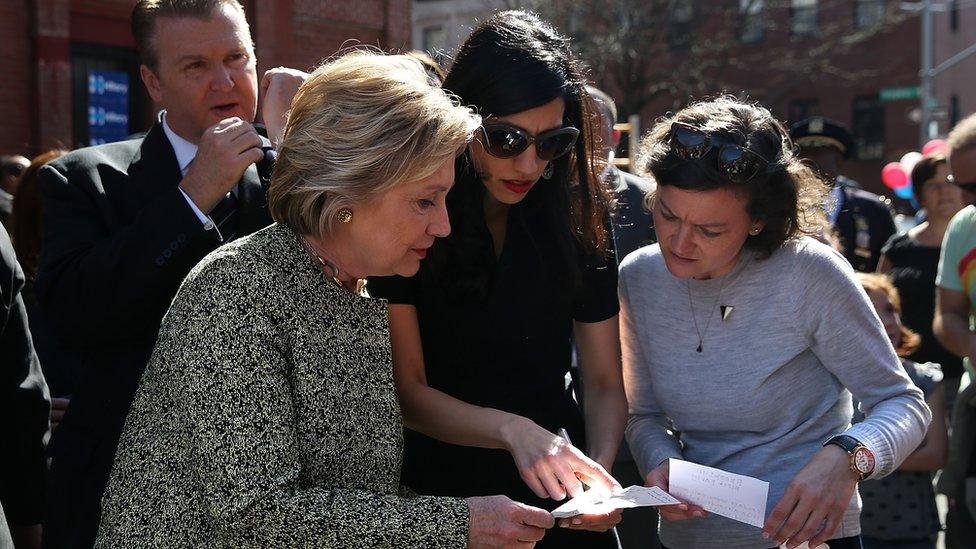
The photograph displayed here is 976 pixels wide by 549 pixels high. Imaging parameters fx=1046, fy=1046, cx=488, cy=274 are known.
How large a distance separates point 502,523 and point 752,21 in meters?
29.3

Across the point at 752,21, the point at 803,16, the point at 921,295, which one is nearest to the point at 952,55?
the point at 803,16

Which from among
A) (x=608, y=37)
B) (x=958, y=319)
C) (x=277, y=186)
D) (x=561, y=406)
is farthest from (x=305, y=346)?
(x=608, y=37)

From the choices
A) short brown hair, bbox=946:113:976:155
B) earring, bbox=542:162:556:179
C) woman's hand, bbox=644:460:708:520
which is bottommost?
woman's hand, bbox=644:460:708:520

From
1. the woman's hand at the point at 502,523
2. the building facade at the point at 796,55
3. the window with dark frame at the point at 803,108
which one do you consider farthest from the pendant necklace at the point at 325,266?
the window with dark frame at the point at 803,108

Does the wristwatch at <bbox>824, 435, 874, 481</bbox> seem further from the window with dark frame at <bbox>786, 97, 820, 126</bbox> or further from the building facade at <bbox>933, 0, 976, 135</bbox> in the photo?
the window with dark frame at <bbox>786, 97, 820, 126</bbox>

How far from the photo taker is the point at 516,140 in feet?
8.31

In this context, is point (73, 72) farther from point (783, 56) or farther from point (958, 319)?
point (783, 56)

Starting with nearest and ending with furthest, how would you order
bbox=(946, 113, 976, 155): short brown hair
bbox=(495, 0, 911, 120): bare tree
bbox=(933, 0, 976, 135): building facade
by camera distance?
bbox=(946, 113, 976, 155): short brown hair
bbox=(495, 0, 911, 120): bare tree
bbox=(933, 0, 976, 135): building facade

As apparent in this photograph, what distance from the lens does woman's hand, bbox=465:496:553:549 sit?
2010mm

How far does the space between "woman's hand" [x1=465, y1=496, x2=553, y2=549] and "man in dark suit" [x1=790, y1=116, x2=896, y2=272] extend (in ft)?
15.4

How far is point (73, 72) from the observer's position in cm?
1098

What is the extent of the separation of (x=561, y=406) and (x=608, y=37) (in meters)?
23.4

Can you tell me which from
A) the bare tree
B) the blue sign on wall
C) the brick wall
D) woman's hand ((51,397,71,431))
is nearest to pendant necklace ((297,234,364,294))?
woman's hand ((51,397,71,431))

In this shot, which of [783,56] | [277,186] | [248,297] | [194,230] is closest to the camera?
[248,297]
